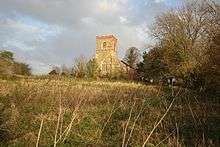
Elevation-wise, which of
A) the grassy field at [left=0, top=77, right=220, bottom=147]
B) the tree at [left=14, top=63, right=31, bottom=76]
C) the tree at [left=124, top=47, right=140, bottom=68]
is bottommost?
the grassy field at [left=0, top=77, right=220, bottom=147]

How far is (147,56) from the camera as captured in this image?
5816cm

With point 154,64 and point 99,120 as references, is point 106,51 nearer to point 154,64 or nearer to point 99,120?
point 154,64

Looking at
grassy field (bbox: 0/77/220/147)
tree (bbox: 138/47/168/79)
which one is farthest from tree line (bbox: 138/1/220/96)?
grassy field (bbox: 0/77/220/147)

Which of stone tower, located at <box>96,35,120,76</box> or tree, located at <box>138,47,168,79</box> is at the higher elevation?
stone tower, located at <box>96,35,120,76</box>

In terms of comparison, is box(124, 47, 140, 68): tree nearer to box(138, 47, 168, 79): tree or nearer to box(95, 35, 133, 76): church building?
box(95, 35, 133, 76): church building

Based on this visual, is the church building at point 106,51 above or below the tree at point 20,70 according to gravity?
above

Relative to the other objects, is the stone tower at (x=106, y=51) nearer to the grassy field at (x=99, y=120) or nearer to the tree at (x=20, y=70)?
the tree at (x=20, y=70)

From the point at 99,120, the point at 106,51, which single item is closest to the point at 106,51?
the point at 106,51

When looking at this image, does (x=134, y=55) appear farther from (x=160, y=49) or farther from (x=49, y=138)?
(x=49, y=138)

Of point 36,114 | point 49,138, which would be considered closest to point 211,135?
point 49,138

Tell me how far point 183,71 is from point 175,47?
4.37 metres

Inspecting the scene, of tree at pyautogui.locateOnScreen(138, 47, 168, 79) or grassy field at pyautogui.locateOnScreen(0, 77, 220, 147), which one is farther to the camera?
tree at pyautogui.locateOnScreen(138, 47, 168, 79)

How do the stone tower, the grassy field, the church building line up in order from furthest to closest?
1. the stone tower
2. the church building
3. the grassy field

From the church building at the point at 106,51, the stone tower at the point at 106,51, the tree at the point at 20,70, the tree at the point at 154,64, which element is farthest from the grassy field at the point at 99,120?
the stone tower at the point at 106,51
